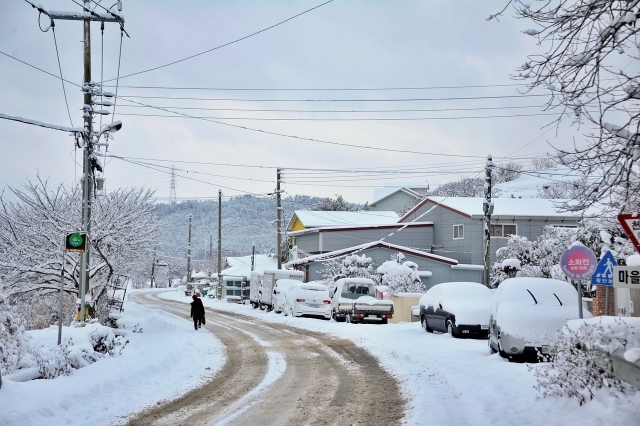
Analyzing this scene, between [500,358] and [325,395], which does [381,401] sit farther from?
[500,358]

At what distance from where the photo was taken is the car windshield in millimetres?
29688

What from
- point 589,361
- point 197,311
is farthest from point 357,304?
point 589,361

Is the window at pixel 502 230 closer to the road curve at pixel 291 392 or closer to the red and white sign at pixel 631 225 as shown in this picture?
the road curve at pixel 291 392

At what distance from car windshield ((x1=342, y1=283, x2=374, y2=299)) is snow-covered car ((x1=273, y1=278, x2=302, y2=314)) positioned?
613 centimetres

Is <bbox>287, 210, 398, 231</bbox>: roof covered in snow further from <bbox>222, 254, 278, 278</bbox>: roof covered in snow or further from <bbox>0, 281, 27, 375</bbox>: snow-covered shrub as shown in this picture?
<bbox>0, 281, 27, 375</bbox>: snow-covered shrub

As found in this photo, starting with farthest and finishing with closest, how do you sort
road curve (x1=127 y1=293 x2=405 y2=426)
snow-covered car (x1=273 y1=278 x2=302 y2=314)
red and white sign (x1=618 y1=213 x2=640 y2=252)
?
snow-covered car (x1=273 y1=278 x2=302 y2=314), road curve (x1=127 y1=293 x2=405 y2=426), red and white sign (x1=618 y1=213 x2=640 y2=252)

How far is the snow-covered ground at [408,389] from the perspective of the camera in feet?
28.1

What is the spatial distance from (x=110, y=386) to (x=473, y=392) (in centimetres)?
637

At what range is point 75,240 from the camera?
48.7 ft

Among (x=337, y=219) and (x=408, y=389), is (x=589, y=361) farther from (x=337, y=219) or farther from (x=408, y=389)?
(x=337, y=219)

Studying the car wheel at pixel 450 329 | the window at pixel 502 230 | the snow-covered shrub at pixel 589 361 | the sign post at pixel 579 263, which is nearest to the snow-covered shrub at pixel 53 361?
the snow-covered shrub at pixel 589 361

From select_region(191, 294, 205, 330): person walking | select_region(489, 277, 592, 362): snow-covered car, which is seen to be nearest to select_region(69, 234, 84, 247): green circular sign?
select_region(489, 277, 592, 362): snow-covered car

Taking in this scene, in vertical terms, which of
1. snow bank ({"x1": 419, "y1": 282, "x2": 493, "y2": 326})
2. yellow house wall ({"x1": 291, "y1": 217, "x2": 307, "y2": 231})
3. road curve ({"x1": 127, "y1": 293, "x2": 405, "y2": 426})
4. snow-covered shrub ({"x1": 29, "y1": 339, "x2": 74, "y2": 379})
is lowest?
road curve ({"x1": 127, "y1": 293, "x2": 405, "y2": 426})

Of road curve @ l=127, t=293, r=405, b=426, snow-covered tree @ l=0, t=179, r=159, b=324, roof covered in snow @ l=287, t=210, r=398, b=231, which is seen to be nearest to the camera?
road curve @ l=127, t=293, r=405, b=426
